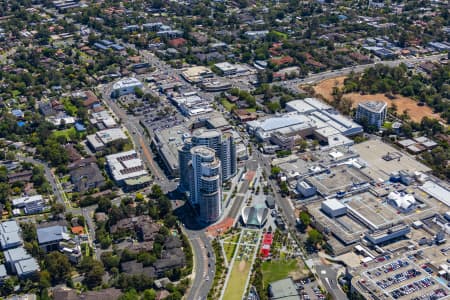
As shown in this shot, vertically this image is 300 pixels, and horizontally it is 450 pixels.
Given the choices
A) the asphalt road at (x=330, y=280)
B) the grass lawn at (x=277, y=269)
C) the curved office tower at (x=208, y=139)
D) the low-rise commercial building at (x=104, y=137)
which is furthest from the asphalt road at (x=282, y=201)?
the low-rise commercial building at (x=104, y=137)

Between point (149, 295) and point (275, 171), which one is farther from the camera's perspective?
point (275, 171)

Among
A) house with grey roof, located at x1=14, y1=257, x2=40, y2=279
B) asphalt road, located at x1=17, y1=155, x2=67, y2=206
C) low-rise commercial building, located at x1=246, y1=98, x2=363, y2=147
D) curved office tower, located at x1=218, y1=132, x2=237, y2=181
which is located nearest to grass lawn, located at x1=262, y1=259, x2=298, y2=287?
curved office tower, located at x1=218, y1=132, x2=237, y2=181

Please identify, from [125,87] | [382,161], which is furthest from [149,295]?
[125,87]

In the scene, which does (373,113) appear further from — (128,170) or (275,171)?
(128,170)

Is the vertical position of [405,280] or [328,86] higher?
[405,280]

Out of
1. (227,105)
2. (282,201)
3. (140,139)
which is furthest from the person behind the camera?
(227,105)

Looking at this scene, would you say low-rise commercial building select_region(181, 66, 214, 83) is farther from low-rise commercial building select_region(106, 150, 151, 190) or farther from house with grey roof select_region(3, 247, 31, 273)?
house with grey roof select_region(3, 247, 31, 273)

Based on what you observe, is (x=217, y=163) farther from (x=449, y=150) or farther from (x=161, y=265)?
(x=449, y=150)

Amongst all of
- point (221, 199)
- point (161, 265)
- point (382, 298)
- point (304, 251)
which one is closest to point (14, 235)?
point (161, 265)
